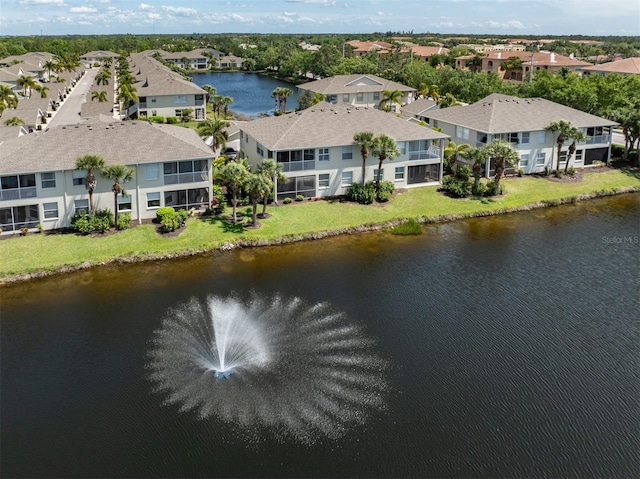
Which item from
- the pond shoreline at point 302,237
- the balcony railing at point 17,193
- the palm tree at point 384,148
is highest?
the palm tree at point 384,148

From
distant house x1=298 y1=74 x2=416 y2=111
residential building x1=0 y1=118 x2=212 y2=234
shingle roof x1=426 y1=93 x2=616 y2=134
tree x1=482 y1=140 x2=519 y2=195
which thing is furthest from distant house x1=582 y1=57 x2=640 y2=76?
residential building x1=0 y1=118 x2=212 y2=234

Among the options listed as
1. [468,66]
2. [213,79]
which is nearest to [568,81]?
[468,66]

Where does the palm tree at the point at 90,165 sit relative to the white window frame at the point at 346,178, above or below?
above

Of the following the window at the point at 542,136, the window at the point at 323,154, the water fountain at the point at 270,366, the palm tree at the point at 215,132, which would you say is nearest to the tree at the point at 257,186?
the window at the point at 323,154

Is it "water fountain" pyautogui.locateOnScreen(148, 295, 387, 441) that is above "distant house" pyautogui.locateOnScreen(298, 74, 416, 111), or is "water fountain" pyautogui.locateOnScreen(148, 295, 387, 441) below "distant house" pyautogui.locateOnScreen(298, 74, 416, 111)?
below

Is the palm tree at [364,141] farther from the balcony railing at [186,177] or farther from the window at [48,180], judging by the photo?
the window at [48,180]

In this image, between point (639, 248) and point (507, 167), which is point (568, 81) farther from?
point (639, 248)

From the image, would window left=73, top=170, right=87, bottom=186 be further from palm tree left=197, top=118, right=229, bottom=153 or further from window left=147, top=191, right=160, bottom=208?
palm tree left=197, top=118, right=229, bottom=153
